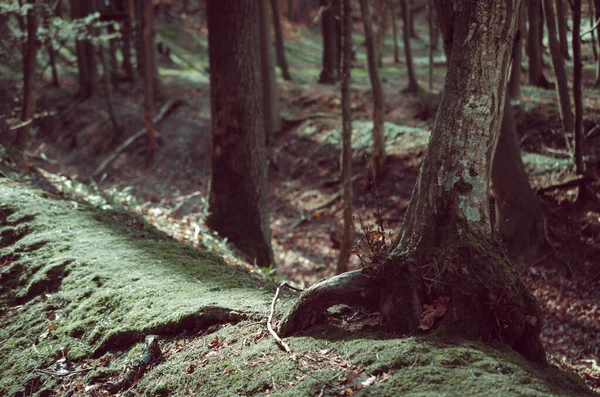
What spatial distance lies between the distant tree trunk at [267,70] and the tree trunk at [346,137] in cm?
638

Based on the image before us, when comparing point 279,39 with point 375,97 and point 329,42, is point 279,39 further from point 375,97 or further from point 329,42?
point 375,97

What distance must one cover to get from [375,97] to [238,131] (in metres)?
5.56

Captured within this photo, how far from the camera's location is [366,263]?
11.5 feet

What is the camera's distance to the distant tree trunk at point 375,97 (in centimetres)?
1193

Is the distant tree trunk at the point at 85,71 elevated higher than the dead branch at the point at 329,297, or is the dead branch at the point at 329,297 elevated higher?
the distant tree trunk at the point at 85,71

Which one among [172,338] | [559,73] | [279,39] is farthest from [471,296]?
[279,39]

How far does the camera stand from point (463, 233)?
134 inches

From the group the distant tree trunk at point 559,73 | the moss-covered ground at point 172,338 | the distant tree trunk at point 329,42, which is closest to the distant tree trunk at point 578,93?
the distant tree trunk at point 559,73

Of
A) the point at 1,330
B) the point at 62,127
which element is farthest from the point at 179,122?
the point at 1,330

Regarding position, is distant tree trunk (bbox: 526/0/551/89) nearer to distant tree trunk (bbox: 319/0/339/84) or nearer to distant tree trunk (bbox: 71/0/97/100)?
distant tree trunk (bbox: 319/0/339/84)

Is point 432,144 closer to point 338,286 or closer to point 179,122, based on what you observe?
point 338,286

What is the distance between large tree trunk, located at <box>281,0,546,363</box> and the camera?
324 cm

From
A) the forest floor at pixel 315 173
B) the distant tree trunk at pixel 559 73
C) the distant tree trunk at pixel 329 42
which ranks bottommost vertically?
the forest floor at pixel 315 173

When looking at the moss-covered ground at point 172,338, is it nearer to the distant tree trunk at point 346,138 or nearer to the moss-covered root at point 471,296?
the moss-covered root at point 471,296
